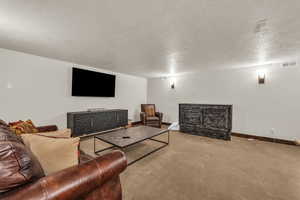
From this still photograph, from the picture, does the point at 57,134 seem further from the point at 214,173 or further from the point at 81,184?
the point at 214,173

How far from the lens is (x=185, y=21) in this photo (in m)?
1.66

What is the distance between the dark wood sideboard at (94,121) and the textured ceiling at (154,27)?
160 cm

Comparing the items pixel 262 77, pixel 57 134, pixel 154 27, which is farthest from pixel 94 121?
pixel 262 77

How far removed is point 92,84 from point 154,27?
119 inches

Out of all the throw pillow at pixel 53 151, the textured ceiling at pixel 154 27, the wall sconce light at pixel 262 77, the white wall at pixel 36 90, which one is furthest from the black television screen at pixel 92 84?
the wall sconce light at pixel 262 77

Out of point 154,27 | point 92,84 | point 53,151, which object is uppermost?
point 154,27

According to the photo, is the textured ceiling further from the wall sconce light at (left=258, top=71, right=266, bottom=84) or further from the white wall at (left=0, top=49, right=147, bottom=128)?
the wall sconce light at (left=258, top=71, right=266, bottom=84)

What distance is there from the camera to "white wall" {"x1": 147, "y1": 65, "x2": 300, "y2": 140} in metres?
3.26

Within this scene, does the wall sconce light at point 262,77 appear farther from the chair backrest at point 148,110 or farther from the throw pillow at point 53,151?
the throw pillow at point 53,151

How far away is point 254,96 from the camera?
3.72 metres

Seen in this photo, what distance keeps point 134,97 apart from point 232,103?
12.0 ft

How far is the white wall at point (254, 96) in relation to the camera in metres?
3.26

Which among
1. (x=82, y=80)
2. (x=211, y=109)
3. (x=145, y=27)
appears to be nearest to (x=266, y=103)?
(x=211, y=109)

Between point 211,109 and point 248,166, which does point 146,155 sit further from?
point 211,109
